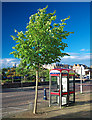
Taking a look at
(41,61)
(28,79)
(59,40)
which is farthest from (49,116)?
(28,79)

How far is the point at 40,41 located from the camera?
8812mm

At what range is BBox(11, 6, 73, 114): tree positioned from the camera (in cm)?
863

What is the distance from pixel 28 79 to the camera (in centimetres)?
3897

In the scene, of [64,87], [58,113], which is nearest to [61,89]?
[64,87]

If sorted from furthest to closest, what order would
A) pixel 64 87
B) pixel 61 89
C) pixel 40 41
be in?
pixel 64 87 → pixel 61 89 → pixel 40 41

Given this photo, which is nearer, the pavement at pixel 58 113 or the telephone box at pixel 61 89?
the pavement at pixel 58 113

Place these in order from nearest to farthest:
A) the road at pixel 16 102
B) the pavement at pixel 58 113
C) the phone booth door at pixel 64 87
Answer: the pavement at pixel 58 113, the road at pixel 16 102, the phone booth door at pixel 64 87

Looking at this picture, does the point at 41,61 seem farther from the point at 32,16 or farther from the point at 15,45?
the point at 32,16

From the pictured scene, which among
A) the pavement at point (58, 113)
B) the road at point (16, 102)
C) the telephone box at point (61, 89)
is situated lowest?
the road at point (16, 102)

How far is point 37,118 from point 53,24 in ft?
16.1

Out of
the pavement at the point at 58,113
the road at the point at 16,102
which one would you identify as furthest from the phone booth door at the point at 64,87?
the road at the point at 16,102

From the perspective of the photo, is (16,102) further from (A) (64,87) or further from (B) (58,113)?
(B) (58,113)

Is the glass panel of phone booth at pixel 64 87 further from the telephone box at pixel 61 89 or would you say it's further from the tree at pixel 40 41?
the tree at pixel 40 41

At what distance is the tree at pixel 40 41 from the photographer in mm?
8633
